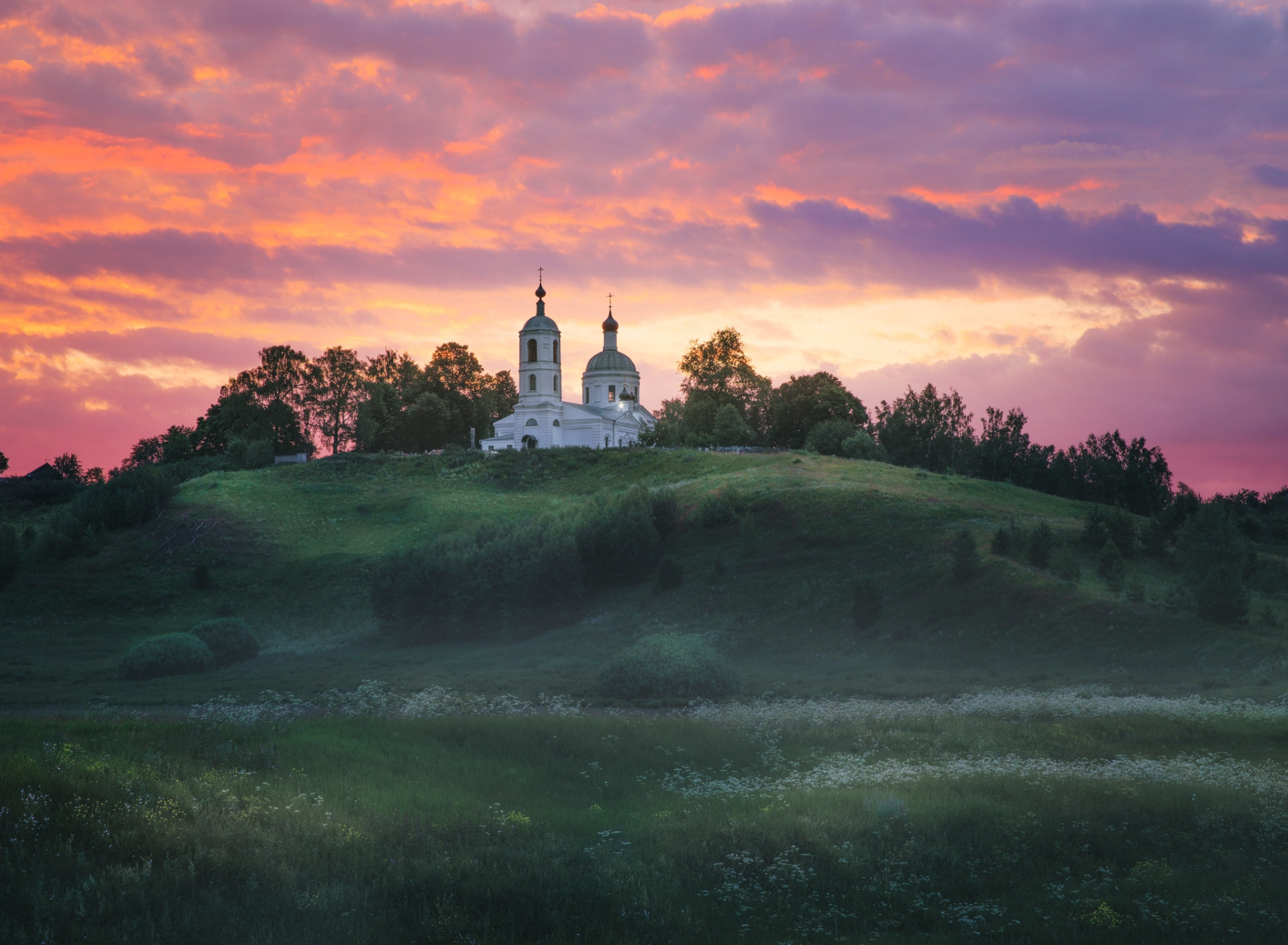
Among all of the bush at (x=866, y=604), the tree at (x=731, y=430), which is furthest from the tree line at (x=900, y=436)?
the bush at (x=866, y=604)

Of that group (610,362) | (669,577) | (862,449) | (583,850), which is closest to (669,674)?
(583,850)

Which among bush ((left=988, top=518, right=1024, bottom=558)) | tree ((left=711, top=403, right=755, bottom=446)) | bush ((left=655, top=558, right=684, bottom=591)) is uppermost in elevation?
tree ((left=711, top=403, right=755, bottom=446))

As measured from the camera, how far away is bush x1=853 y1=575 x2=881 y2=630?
43031mm

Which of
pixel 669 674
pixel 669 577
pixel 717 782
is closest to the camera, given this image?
pixel 717 782

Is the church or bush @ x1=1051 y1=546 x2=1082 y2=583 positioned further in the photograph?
the church

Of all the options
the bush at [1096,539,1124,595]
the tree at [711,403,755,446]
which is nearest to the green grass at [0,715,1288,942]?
the bush at [1096,539,1124,595]

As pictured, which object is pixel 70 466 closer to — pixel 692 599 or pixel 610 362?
pixel 610 362

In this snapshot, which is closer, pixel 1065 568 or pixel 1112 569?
pixel 1065 568

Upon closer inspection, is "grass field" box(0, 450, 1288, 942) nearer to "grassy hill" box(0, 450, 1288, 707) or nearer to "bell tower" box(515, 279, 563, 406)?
"grassy hill" box(0, 450, 1288, 707)

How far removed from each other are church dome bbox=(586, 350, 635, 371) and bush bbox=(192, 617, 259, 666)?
97.4 m

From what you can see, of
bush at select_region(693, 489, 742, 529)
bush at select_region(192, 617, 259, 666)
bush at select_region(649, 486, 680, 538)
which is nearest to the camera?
bush at select_region(192, 617, 259, 666)

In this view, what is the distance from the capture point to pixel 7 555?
68.3 metres

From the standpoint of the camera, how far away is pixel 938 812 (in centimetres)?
1712

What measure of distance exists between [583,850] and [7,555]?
228 feet
